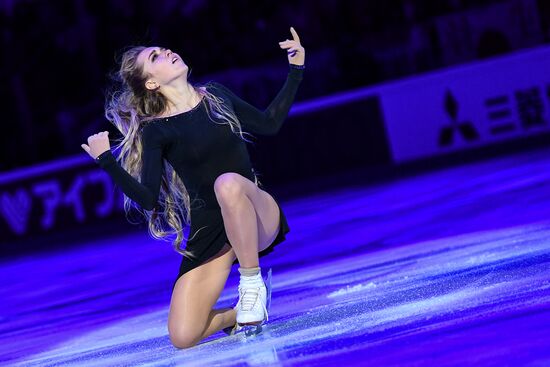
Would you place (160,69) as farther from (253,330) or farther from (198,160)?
(253,330)

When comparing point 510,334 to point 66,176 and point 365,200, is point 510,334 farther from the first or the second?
point 66,176

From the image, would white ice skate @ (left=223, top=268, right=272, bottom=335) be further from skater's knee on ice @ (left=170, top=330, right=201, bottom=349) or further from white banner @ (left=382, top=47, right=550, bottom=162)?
white banner @ (left=382, top=47, right=550, bottom=162)

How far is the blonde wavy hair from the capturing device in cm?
397

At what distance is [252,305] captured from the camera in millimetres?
3736

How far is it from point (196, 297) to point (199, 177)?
44cm

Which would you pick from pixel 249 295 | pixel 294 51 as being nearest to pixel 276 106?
pixel 294 51

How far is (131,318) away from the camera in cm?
505

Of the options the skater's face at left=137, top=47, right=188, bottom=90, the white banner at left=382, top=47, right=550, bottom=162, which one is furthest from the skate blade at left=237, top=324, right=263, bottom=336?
the white banner at left=382, top=47, right=550, bottom=162

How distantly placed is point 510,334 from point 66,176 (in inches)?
375

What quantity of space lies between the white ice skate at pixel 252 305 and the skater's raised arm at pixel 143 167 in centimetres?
45

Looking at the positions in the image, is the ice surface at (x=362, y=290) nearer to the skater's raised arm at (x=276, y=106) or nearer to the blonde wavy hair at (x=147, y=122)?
the blonde wavy hair at (x=147, y=122)

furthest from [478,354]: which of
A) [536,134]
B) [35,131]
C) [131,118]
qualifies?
[35,131]

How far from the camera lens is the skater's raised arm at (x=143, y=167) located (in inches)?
143

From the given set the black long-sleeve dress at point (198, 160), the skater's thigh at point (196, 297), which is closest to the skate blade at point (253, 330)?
the skater's thigh at point (196, 297)
